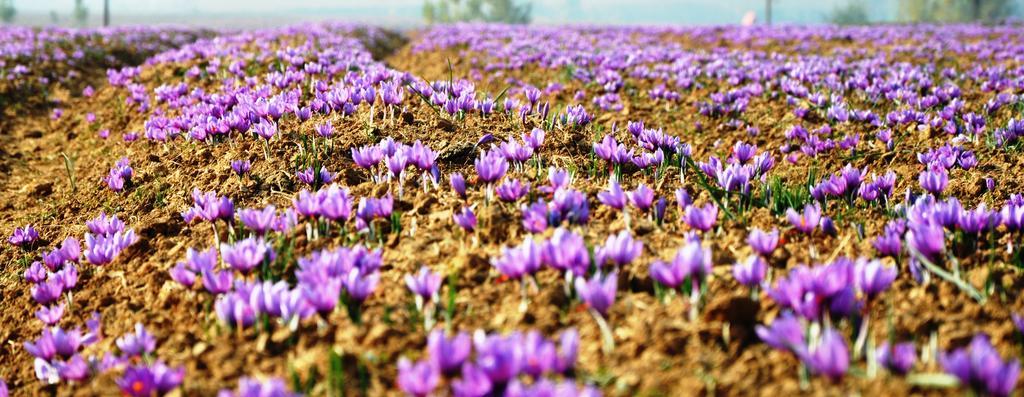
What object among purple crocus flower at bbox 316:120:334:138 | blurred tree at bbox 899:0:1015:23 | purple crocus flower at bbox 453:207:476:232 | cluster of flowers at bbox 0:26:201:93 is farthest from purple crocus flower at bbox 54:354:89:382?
blurred tree at bbox 899:0:1015:23

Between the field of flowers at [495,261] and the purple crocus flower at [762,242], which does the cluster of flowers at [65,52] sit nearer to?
the field of flowers at [495,261]

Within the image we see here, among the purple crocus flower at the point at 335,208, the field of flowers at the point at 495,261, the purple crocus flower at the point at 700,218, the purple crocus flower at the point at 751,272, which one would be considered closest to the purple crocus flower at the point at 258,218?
A: the field of flowers at the point at 495,261

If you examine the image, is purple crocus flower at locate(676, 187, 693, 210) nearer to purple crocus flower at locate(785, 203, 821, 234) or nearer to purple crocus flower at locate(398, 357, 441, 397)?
purple crocus flower at locate(785, 203, 821, 234)

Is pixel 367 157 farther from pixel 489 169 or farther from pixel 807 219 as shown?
pixel 807 219

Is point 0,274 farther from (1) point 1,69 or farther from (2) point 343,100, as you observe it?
(1) point 1,69

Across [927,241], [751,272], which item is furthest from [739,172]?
[751,272]

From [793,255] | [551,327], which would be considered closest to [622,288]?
[551,327]
